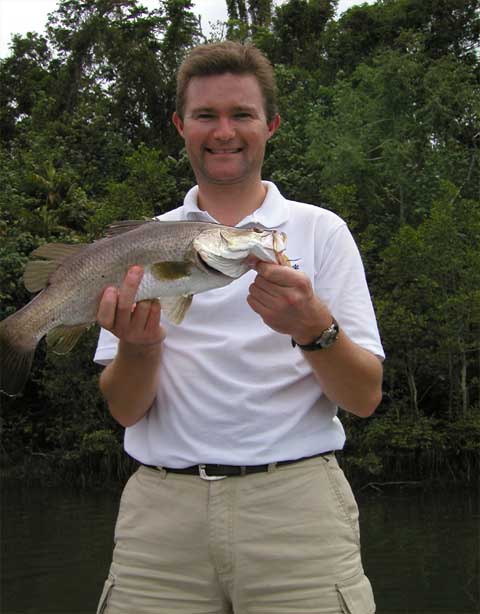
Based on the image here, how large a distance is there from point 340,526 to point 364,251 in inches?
507

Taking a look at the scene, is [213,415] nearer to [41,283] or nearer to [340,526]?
[340,526]

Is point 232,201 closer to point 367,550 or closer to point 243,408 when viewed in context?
point 243,408

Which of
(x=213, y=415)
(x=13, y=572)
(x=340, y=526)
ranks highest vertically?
(x=213, y=415)

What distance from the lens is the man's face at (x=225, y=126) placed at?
7.47ft

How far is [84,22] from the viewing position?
24.5m

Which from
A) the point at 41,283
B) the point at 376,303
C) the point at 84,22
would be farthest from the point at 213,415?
the point at 84,22

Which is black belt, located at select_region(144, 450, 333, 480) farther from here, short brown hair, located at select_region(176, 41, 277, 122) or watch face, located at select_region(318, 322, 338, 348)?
short brown hair, located at select_region(176, 41, 277, 122)

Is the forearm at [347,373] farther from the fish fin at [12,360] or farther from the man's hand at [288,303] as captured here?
the fish fin at [12,360]

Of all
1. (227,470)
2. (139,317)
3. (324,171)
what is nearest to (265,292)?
(139,317)

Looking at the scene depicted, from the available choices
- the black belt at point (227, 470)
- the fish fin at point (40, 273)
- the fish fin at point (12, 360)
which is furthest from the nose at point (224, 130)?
the black belt at point (227, 470)

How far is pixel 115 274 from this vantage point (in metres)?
2.19

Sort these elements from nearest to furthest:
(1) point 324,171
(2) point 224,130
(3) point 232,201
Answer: (2) point 224,130, (3) point 232,201, (1) point 324,171

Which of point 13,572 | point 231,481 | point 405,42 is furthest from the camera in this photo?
point 405,42

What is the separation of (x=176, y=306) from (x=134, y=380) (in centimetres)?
25
